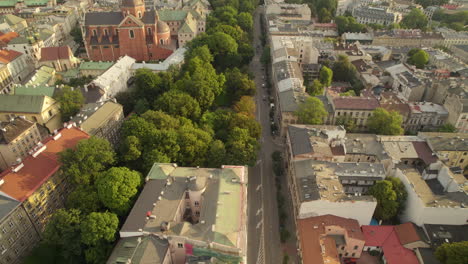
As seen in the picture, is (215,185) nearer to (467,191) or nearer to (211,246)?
(211,246)

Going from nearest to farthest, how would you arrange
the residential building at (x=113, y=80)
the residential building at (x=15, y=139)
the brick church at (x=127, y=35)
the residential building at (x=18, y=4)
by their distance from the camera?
the residential building at (x=15, y=139), the residential building at (x=113, y=80), the brick church at (x=127, y=35), the residential building at (x=18, y=4)

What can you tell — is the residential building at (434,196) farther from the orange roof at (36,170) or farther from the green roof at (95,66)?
the green roof at (95,66)

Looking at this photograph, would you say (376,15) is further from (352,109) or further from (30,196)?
(30,196)

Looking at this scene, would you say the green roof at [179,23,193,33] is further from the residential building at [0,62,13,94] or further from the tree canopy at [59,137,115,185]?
the tree canopy at [59,137,115,185]

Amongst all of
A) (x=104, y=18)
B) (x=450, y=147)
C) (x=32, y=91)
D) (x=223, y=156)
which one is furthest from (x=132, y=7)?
(x=450, y=147)

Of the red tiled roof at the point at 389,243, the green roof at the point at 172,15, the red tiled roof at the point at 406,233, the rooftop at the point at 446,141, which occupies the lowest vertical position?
the red tiled roof at the point at 389,243

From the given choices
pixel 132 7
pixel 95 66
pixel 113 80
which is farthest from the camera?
pixel 132 7

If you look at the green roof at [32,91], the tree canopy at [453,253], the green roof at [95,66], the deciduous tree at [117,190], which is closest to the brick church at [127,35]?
the green roof at [95,66]
